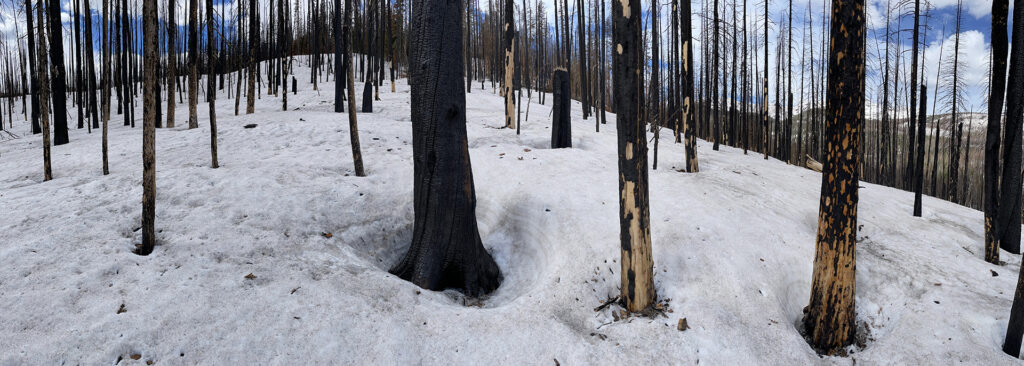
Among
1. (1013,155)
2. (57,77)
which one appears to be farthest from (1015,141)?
(57,77)

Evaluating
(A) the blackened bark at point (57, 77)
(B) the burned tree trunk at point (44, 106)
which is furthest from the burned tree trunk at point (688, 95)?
(A) the blackened bark at point (57, 77)

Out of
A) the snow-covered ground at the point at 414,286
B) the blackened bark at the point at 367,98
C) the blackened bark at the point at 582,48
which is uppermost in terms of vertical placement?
the blackened bark at the point at 582,48

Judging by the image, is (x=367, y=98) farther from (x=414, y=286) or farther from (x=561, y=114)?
(x=414, y=286)

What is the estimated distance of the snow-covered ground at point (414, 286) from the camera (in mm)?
2713

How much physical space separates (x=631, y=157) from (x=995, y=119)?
4482mm

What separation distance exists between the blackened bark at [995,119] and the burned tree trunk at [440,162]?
5.64 meters

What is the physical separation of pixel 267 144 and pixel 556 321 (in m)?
6.69

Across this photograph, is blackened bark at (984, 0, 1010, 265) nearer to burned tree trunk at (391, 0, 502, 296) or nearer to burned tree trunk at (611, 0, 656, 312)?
burned tree trunk at (611, 0, 656, 312)

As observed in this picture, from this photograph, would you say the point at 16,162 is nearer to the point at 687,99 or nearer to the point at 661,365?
the point at 661,365

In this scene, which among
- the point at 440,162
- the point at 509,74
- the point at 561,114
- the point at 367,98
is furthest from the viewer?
the point at 367,98

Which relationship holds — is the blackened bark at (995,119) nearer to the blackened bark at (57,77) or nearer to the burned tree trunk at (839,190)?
the burned tree trunk at (839,190)

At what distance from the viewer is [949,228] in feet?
18.6

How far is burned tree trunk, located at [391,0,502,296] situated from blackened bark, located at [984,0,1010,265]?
18.5 ft

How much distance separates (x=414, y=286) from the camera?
3553 millimetres
